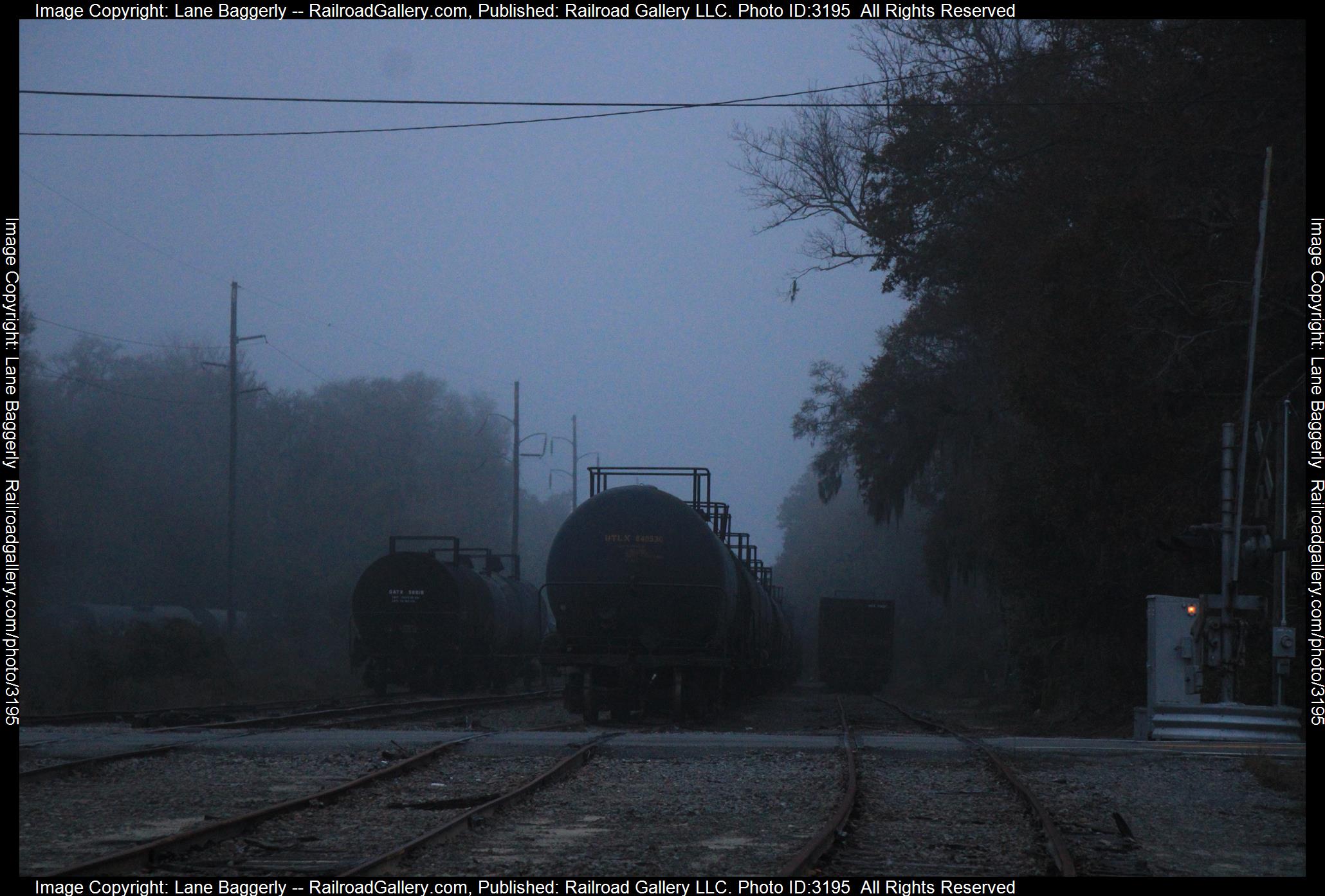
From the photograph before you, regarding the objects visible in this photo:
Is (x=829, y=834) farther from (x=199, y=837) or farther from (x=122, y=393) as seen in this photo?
(x=122, y=393)

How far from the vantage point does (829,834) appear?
827 centimetres

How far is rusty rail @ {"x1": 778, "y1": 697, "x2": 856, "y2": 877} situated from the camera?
717cm

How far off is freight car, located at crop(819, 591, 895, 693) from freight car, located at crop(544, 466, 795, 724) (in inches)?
904

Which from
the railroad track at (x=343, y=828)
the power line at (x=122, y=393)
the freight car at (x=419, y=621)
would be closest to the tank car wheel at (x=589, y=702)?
the railroad track at (x=343, y=828)

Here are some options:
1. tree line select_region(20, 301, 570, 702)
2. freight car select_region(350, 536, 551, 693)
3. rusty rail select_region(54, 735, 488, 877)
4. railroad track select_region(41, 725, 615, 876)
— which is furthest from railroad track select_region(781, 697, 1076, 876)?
tree line select_region(20, 301, 570, 702)

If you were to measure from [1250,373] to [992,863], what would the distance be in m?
9.79

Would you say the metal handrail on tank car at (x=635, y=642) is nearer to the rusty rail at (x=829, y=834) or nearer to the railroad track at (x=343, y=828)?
the rusty rail at (x=829, y=834)

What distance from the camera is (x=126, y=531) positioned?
5903cm

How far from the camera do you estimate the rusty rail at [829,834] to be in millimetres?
7172

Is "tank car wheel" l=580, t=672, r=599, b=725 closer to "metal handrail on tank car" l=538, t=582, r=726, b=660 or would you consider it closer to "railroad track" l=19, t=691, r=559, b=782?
"metal handrail on tank car" l=538, t=582, r=726, b=660

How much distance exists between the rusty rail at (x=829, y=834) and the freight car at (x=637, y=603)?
6.28m

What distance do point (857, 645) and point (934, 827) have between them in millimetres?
33725

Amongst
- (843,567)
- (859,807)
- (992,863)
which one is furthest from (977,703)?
(843,567)
